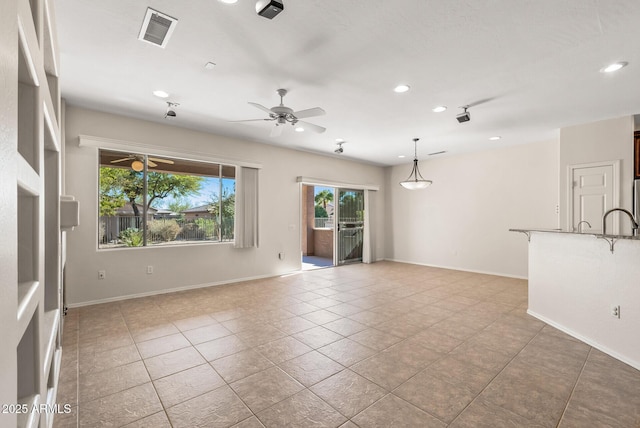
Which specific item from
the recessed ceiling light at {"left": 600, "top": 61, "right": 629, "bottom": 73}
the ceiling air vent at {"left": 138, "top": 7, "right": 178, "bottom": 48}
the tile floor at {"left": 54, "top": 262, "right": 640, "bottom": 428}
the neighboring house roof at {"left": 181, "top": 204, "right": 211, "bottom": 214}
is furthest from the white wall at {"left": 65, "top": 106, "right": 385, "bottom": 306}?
the recessed ceiling light at {"left": 600, "top": 61, "right": 629, "bottom": 73}

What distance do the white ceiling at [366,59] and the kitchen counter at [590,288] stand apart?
5.68ft

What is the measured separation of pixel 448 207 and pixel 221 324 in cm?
581

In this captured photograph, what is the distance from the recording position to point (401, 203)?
815 cm

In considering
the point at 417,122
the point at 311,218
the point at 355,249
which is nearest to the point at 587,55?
the point at 417,122

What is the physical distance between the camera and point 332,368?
2479 mm

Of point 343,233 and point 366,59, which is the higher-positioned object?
point 366,59

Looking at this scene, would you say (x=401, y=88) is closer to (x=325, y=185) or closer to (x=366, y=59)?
(x=366, y=59)

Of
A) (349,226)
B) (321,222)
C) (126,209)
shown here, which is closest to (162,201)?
(126,209)

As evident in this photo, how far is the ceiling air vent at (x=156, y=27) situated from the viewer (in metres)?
2.17

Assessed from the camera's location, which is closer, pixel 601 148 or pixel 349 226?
pixel 601 148

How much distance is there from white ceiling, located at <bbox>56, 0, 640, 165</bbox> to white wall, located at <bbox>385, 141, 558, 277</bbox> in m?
1.46

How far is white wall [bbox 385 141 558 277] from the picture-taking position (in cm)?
569

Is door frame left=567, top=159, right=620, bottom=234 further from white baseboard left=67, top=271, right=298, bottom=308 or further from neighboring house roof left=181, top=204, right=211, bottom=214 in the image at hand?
neighboring house roof left=181, top=204, right=211, bottom=214

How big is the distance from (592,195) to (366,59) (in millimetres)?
4379
